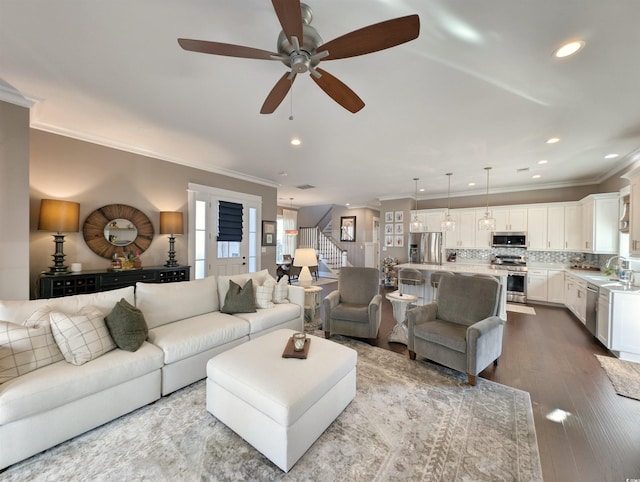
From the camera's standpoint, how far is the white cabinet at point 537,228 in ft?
18.7

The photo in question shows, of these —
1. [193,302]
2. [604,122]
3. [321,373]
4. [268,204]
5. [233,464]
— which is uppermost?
[604,122]

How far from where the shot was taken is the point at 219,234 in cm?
507

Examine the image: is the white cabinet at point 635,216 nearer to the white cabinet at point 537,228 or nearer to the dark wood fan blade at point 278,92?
the white cabinet at point 537,228

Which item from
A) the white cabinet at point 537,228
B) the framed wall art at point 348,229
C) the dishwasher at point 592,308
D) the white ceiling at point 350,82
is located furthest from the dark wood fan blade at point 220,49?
the framed wall art at point 348,229

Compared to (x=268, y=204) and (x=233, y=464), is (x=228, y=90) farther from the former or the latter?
(x=268, y=204)

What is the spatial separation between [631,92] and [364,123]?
237 centimetres

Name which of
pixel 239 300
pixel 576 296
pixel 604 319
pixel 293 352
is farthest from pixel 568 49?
pixel 576 296

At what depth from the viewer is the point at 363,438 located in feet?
5.92

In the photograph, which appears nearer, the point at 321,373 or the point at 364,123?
the point at 321,373

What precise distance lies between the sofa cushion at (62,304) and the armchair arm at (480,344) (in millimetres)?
3351

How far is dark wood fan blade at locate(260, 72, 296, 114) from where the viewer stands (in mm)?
1721

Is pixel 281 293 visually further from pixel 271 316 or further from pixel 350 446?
pixel 350 446

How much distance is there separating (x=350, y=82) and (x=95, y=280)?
3843 mm

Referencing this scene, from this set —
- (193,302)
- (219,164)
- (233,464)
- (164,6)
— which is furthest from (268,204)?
(233,464)
